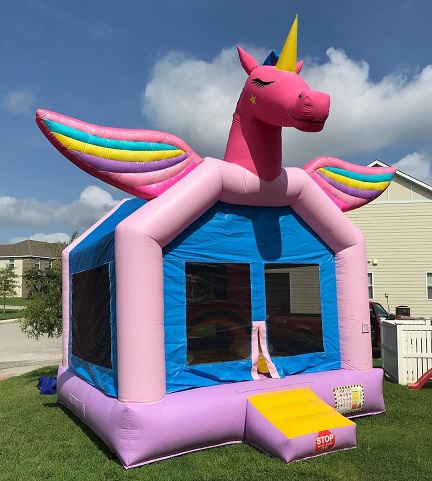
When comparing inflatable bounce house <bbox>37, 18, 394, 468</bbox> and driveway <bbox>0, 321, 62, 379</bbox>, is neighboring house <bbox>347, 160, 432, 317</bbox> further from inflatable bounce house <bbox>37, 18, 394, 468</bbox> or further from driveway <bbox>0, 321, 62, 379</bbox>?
inflatable bounce house <bbox>37, 18, 394, 468</bbox>

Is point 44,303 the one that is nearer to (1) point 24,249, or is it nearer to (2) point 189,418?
(2) point 189,418

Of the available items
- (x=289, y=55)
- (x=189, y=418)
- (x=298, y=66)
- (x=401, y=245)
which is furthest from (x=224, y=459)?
(x=401, y=245)

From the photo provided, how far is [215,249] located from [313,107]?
176cm

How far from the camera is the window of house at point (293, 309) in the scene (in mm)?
5484

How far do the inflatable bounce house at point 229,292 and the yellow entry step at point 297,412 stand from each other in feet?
0.06

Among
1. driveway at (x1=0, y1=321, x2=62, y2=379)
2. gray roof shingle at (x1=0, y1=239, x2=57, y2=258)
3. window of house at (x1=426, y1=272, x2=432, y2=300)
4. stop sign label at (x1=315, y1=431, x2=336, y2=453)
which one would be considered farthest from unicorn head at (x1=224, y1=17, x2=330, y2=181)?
gray roof shingle at (x1=0, y1=239, x2=57, y2=258)

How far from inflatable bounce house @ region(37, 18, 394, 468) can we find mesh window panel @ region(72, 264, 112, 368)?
34 millimetres

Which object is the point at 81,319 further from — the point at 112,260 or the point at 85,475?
the point at 85,475

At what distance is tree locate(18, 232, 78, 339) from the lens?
27.8 feet

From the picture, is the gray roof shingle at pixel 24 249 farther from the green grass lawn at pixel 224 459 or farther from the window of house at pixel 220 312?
the window of house at pixel 220 312

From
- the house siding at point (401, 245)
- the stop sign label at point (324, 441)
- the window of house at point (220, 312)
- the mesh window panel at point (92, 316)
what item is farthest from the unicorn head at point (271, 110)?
the house siding at point (401, 245)

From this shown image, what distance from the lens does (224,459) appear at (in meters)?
4.28

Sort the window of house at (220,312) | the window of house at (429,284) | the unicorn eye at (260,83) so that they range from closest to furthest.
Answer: the unicorn eye at (260,83) < the window of house at (220,312) < the window of house at (429,284)

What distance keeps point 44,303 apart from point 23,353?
227 inches
